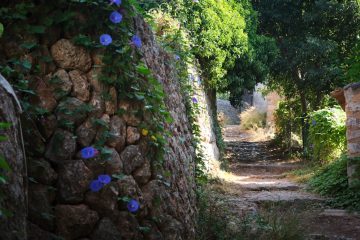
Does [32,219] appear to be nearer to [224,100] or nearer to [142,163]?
[142,163]

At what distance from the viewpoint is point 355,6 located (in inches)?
423

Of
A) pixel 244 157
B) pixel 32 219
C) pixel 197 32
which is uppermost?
pixel 197 32

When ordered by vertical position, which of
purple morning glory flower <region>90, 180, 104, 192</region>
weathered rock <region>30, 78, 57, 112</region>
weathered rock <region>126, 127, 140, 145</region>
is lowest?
purple morning glory flower <region>90, 180, 104, 192</region>

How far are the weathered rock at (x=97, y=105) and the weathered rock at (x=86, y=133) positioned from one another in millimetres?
53

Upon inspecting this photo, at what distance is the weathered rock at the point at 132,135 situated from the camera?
2.56m

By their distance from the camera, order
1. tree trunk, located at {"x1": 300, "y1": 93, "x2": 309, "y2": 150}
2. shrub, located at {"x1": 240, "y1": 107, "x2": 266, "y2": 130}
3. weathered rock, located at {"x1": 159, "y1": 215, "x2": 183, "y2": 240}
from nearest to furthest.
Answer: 1. weathered rock, located at {"x1": 159, "y1": 215, "x2": 183, "y2": 240}
2. tree trunk, located at {"x1": 300, "y1": 93, "x2": 309, "y2": 150}
3. shrub, located at {"x1": 240, "y1": 107, "x2": 266, "y2": 130}

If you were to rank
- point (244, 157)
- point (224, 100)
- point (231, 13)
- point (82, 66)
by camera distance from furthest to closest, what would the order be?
point (224, 100) < point (244, 157) < point (231, 13) < point (82, 66)

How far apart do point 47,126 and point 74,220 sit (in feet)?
1.70

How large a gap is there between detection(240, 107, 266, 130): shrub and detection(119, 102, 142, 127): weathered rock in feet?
50.6

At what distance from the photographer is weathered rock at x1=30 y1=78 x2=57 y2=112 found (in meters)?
2.34

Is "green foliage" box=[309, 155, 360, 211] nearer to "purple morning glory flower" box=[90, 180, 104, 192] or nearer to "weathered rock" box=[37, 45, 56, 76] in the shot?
"purple morning glory flower" box=[90, 180, 104, 192]

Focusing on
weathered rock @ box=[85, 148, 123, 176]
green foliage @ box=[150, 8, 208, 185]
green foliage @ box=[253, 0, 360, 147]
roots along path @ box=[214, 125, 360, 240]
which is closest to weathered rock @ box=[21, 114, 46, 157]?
weathered rock @ box=[85, 148, 123, 176]

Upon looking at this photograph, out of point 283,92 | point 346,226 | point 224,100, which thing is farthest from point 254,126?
point 346,226

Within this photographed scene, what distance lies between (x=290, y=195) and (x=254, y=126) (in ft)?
→ 38.5
